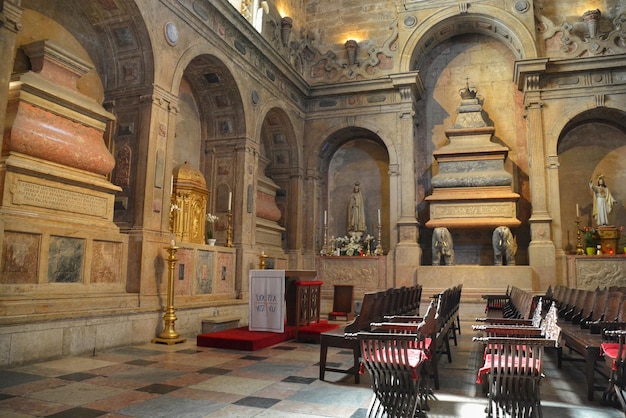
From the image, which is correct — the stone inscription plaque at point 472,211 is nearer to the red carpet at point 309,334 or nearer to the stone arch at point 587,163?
the stone arch at point 587,163

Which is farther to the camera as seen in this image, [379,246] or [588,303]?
[379,246]

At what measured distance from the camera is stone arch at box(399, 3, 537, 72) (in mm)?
12617

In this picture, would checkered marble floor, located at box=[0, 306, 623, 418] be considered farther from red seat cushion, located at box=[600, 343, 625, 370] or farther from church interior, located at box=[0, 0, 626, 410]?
church interior, located at box=[0, 0, 626, 410]

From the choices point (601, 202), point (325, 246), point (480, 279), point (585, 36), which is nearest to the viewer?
point (480, 279)

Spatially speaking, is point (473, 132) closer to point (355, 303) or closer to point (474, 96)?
point (474, 96)

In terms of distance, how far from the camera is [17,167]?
6055 mm

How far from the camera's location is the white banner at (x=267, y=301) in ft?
24.2

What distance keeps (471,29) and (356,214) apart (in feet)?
19.6

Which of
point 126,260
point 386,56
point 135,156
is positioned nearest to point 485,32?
point 386,56

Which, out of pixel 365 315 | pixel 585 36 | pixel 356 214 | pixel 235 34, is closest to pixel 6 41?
pixel 365 315

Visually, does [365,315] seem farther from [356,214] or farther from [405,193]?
[356,214]

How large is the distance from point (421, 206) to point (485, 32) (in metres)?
5.07

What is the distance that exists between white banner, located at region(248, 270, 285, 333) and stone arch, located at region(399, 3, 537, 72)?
7.94 metres

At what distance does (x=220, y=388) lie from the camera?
4.50 meters
